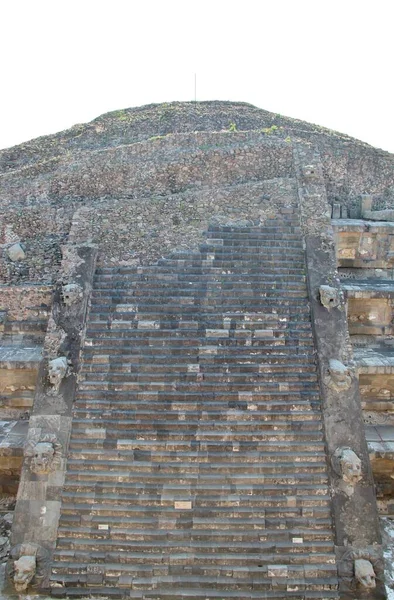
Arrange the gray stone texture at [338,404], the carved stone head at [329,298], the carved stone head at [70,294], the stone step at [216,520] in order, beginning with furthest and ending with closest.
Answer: the carved stone head at [70,294] → the carved stone head at [329,298] → the stone step at [216,520] → the gray stone texture at [338,404]

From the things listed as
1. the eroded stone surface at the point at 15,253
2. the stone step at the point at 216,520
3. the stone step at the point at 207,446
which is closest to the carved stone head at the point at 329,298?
the stone step at the point at 207,446

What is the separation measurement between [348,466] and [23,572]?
15.4ft

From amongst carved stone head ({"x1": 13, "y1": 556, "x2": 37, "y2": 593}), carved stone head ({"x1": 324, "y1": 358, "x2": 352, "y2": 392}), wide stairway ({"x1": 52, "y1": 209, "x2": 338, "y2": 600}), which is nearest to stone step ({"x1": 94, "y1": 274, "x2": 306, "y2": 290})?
wide stairway ({"x1": 52, "y1": 209, "x2": 338, "y2": 600})

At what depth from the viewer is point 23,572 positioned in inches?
261

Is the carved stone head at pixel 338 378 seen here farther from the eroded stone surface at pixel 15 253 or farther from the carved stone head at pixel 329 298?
the eroded stone surface at pixel 15 253

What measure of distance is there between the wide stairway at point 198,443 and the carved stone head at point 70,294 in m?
0.40

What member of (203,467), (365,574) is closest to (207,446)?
(203,467)

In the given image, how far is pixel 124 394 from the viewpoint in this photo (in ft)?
27.3

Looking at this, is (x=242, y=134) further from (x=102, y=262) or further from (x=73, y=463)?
(x=73, y=463)

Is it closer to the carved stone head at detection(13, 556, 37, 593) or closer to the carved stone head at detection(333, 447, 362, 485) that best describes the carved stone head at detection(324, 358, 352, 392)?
the carved stone head at detection(333, 447, 362, 485)

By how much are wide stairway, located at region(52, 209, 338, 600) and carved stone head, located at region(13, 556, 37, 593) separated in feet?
1.13

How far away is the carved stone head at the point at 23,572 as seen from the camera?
21.6 ft

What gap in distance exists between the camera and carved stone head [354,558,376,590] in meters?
6.52

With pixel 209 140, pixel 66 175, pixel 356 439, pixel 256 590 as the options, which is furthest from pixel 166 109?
pixel 256 590
